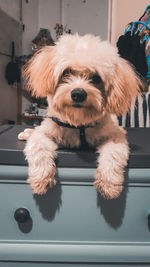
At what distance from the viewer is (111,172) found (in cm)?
62

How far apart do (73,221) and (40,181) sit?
152 millimetres

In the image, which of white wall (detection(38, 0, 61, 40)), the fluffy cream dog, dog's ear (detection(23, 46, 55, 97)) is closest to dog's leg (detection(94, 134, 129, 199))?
the fluffy cream dog

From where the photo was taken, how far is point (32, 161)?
0.63 meters

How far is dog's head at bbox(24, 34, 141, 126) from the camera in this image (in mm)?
640

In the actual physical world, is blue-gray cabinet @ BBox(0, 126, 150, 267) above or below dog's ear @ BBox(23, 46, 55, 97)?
below

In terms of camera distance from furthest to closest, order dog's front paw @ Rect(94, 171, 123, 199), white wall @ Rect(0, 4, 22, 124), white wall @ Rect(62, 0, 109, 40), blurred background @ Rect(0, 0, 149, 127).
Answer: white wall @ Rect(62, 0, 109, 40) → blurred background @ Rect(0, 0, 149, 127) → white wall @ Rect(0, 4, 22, 124) → dog's front paw @ Rect(94, 171, 123, 199)

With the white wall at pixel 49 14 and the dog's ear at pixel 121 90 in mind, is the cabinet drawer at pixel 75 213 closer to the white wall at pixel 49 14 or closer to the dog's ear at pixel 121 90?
the dog's ear at pixel 121 90

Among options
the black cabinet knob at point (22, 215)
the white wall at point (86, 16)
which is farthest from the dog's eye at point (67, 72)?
the white wall at point (86, 16)

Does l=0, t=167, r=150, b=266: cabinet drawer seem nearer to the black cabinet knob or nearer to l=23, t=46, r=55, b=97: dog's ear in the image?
the black cabinet knob

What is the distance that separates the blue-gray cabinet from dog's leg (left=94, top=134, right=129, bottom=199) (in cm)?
2

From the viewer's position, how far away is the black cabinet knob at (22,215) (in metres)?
0.63

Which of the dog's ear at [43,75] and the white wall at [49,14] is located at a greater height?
the white wall at [49,14]

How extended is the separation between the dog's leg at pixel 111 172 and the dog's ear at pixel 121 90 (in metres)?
0.12

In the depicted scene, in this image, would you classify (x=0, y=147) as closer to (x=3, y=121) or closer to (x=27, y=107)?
(x=3, y=121)
